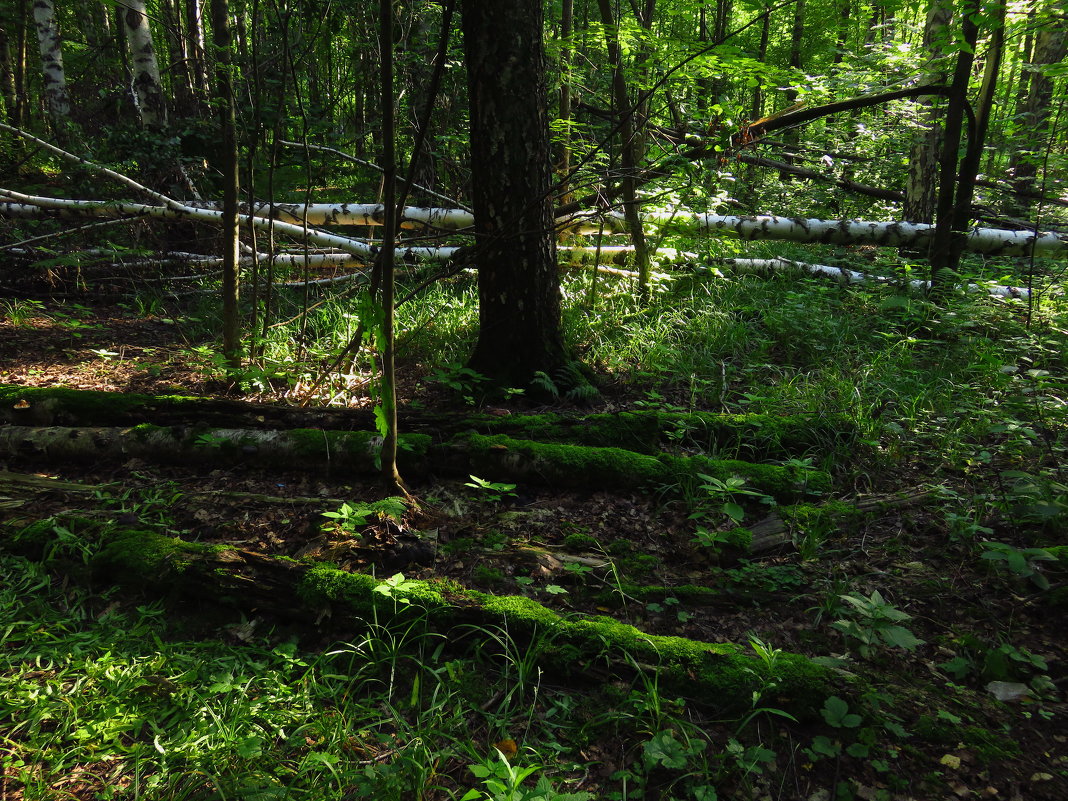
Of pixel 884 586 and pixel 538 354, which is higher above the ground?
pixel 538 354

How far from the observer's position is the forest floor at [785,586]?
1.66 metres

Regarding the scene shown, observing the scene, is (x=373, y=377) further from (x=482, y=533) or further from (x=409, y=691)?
(x=409, y=691)

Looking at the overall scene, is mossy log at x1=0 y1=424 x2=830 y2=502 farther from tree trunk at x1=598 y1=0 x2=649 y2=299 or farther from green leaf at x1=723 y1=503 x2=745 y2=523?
tree trunk at x1=598 y1=0 x2=649 y2=299

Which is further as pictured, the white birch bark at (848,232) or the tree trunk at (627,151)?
the white birch bark at (848,232)

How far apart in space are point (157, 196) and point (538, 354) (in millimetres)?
4393

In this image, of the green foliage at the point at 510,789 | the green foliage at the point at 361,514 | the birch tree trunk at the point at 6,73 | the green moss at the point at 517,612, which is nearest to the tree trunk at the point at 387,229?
the green foliage at the point at 361,514

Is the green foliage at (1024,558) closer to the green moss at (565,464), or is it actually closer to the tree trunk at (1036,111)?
the green moss at (565,464)

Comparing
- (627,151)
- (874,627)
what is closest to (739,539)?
(874,627)

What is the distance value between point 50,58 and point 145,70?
4190mm

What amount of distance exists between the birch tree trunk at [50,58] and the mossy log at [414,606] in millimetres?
12098

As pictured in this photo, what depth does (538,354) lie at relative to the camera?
4133 millimetres

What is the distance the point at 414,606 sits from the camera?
2.19 metres

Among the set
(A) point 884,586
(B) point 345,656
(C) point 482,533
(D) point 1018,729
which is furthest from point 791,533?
(B) point 345,656

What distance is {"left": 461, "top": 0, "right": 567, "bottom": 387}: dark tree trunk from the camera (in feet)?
11.7
